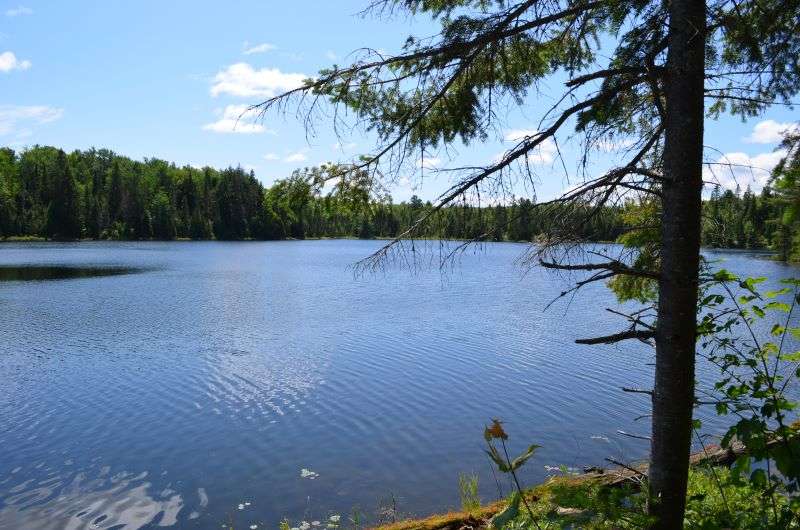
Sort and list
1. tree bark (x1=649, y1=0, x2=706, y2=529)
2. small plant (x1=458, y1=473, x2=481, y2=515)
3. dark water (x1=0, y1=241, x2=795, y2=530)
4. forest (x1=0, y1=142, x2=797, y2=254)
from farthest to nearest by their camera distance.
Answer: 1. forest (x1=0, y1=142, x2=797, y2=254)
2. dark water (x1=0, y1=241, x2=795, y2=530)
3. small plant (x1=458, y1=473, x2=481, y2=515)
4. tree bark (x1=649, y1=0, x2=706, y2=529)

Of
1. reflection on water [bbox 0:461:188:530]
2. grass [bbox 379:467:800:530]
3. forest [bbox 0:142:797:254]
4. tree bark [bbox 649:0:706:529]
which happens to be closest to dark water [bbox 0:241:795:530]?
reflection on water [bbox 0:461:188:530]

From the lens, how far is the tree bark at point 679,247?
139 inches

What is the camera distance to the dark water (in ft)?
30.4

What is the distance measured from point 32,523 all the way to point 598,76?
9543 millimetres

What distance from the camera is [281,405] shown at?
13.8 metres

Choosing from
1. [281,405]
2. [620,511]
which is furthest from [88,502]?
[620,511]

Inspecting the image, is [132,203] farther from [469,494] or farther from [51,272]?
[469,494]

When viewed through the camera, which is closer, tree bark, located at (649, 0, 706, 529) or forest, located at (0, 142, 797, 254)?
tree bark, located at (649, 0, 706, 529)

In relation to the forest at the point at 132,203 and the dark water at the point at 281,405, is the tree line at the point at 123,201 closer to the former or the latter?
the forest at the point at 132,203

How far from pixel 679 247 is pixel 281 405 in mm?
11773

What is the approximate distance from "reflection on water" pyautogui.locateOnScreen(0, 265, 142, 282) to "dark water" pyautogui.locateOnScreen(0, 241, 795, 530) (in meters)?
13.8

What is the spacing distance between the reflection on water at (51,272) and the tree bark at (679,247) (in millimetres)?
44339

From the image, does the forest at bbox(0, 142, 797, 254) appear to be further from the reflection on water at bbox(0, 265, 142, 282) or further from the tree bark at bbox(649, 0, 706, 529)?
the tree bark at bbox(649, 0, 706, 529)

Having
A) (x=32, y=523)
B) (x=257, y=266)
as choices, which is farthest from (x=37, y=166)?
(x=32, y=523)
